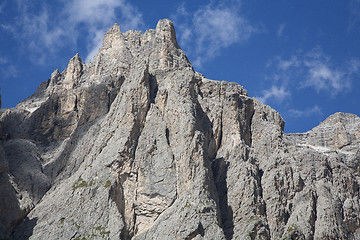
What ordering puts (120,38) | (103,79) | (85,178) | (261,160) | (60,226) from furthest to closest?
(120,38), (103,79), (261,160), (85,178), (60,226)

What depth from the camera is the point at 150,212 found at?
371ft

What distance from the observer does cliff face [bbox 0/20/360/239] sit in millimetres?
→ 111875

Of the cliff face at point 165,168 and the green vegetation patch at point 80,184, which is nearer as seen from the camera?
the cliff face at point 165,168

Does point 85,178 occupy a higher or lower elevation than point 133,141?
lower

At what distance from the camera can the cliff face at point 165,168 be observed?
112m

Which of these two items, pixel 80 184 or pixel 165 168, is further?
pixel 80 184

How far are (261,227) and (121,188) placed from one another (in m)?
26.8

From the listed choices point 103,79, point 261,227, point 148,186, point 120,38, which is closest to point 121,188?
point 148,186

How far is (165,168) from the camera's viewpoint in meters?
117

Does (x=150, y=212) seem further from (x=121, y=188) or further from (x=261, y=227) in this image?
(x=261, y=227)

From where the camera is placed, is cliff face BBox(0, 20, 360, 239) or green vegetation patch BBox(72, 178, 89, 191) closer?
cliff face BBox(0, 20, 360, 239)

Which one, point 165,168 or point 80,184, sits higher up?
point 165,168

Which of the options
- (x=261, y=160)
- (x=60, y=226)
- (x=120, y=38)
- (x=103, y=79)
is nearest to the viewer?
(x=60, y=226)

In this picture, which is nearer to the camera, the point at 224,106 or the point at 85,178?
the point at 85,178
